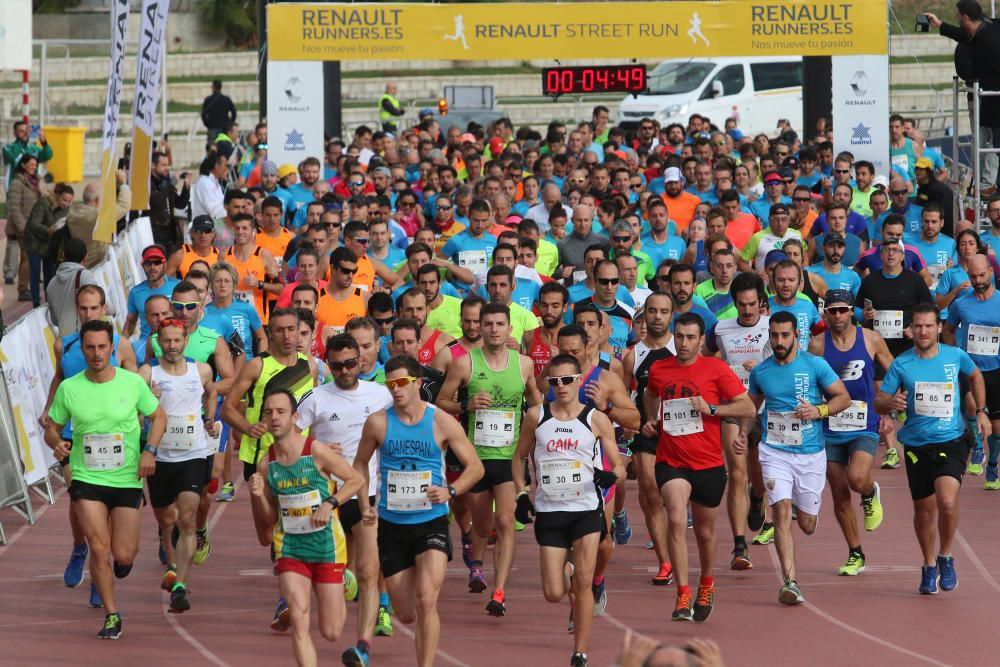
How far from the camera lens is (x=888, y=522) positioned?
43.7 feet

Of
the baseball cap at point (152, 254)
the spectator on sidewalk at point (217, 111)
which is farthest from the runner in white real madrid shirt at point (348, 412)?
the spectator on sidewalk at point (217, 111)

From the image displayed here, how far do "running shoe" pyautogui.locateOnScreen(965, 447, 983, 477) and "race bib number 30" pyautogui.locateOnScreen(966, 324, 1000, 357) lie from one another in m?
1.46

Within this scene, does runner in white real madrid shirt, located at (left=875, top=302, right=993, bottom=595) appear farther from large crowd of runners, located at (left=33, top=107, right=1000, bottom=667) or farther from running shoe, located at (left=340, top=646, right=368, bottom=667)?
running shoe, located at (left=340, top=646, right=368, bottom=667)

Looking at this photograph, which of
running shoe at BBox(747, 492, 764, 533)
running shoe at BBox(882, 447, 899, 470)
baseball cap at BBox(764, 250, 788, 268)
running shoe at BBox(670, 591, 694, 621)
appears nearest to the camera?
running shoe at BBox(670, 591, 694, 621)

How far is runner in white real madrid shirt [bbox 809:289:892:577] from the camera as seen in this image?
1126 centimetres

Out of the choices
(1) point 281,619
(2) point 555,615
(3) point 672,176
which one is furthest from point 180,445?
(3) point 672,176

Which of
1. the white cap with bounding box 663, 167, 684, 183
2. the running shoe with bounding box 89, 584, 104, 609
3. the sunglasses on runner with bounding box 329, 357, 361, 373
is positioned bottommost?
the running shoe with bounding box 89, 584, 104, 609

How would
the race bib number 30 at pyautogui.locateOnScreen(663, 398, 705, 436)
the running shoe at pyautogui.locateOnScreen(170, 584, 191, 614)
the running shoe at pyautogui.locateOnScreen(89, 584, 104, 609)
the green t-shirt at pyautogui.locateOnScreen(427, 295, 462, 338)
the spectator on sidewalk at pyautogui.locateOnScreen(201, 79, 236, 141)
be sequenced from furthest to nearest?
1. the spectator on sidewalk at pyautogui.locateOnScreen(201, 79, 236, 141)
2. the green t-shirt at pyautogui.locateOnScreen(427, 295, 462, 338)
3. the running shoe at pyautogui.locateOnScreen(89, 584, 104, 609)
4. the running shoe at pyautogui.locateOnScreen(170, 584, 191, 614)
5. the race bib number 30 at pyautogui.locateOnScreen(663, 398, 705, 436)

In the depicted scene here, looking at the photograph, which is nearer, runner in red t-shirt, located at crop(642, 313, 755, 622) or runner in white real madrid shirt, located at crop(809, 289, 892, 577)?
runner in red t-shirt, located at crop(642, 313, 755, 622)

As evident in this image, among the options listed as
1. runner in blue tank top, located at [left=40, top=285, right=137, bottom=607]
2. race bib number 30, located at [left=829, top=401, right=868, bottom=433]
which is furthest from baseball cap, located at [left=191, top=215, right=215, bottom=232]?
race bib number 30, located at [left=829, top=401, right=868, bottom=433]

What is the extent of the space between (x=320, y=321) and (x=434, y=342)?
50.6 inches

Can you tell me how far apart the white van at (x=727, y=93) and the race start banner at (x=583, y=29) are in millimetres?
10300

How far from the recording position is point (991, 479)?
14438 mm

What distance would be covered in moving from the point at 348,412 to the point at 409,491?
80 centimetres
